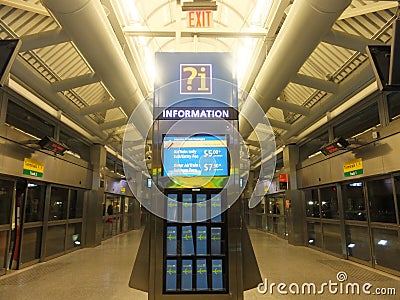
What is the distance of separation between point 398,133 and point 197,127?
367 centimetres

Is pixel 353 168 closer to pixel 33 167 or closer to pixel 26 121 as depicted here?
pixel 33 167

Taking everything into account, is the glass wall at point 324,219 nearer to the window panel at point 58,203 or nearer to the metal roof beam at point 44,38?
the metal roof beam at point 44,38

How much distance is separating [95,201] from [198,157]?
7.17m

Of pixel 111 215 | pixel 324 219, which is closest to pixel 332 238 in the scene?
pixel 324 219

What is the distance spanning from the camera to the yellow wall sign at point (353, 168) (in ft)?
19.6

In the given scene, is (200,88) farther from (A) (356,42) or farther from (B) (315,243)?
(B) (315,243)

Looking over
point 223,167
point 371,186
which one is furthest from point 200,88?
point 371,186

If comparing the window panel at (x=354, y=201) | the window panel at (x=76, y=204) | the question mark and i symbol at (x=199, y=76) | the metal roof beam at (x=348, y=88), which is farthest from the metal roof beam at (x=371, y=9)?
the window panel at (x=76, y=204)

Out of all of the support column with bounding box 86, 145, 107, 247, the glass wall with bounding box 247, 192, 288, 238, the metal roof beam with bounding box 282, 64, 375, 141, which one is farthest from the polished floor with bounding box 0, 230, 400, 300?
the glass wall with bounding box 247, 192, 288, 238

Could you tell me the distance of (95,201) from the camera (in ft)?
30.1

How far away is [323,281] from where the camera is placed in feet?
15.8

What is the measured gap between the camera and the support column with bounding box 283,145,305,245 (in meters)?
9.23

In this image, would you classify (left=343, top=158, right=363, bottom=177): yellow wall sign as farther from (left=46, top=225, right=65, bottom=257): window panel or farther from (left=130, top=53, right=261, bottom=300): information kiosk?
(left=46, top=225, right=65, bottom=257): window panel

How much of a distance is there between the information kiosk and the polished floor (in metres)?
1.29
